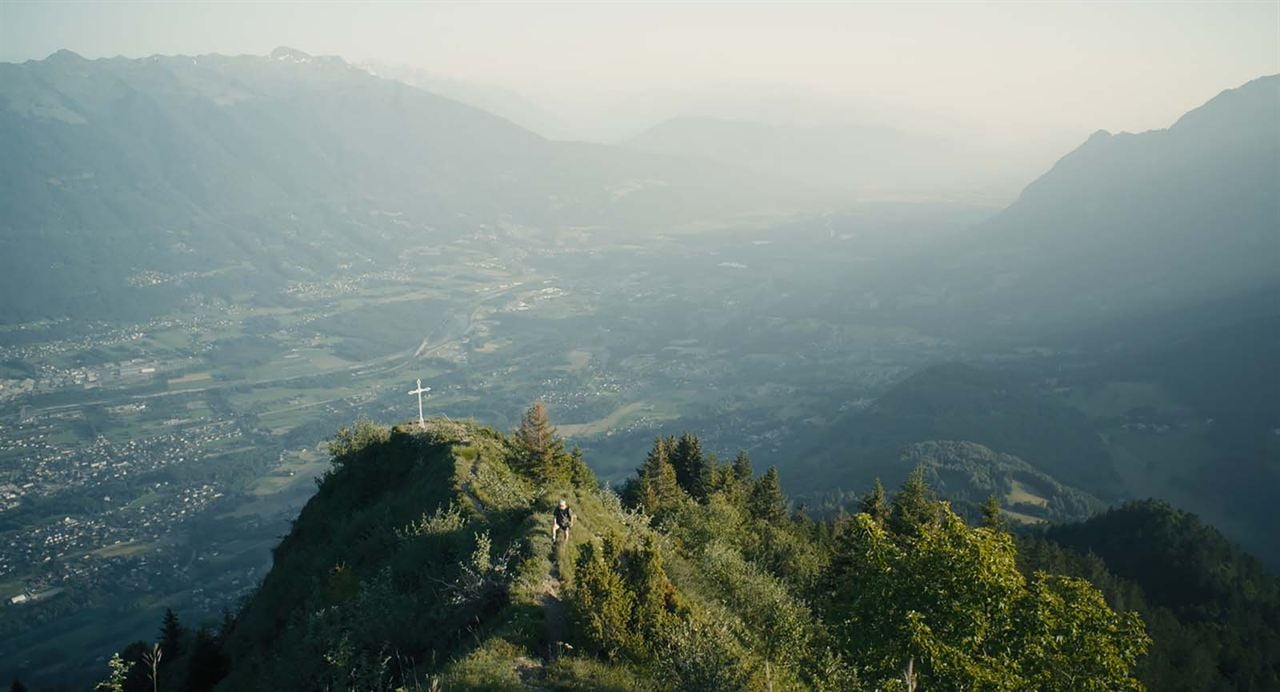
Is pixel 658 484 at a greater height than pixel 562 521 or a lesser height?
lesser

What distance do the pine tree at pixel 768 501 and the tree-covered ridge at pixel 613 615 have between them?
22.6 meters

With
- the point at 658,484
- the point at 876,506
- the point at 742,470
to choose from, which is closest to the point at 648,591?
the point at 658,484

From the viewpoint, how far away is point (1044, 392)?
180125 mm

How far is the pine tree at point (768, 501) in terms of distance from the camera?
52.2 metres

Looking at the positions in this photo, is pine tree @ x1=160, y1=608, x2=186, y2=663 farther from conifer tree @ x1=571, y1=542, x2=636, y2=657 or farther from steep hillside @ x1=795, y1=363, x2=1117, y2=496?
steep hillside @ x1=795, y1=363, x2=1117, y2=496

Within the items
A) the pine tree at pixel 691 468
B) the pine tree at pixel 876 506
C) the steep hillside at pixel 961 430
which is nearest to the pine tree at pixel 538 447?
the pine tree at pixel 691 468

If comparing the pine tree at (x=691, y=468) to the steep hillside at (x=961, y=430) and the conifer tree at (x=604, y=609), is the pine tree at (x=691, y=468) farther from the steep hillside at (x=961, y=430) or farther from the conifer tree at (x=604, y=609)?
the steep hillside at (x=961, y=430)

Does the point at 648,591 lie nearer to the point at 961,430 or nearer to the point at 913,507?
the point at 913,507

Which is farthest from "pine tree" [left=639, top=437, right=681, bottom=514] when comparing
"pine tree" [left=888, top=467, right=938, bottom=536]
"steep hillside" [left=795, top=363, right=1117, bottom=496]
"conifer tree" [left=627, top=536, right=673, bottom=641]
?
"steep hillside" [left=795, top=363, right=1117, bottom=496]

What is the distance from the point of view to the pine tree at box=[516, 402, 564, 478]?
119 ft

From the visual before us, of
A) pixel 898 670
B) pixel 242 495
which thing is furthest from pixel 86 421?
pixel 898 670

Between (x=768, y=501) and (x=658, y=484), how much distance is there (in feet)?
35.0

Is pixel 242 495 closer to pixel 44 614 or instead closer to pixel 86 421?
pixel 44 614

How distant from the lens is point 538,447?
37094 mm
